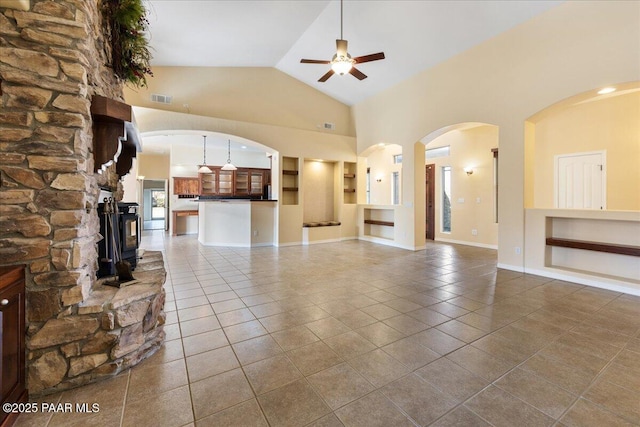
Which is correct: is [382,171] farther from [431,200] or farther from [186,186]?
[186,186]

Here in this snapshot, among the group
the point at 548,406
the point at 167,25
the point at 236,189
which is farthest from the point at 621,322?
the point at 236,189

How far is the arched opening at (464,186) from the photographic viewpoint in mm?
6883

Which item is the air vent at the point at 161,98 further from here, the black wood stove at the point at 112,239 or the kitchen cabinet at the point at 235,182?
the black wood stove at the point at 112,239

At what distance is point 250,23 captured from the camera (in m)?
5.13

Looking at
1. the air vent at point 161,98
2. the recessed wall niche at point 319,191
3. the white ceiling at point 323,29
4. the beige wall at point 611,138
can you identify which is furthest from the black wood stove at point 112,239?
the beige wall at point 611,138

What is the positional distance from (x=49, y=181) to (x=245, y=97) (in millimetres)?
5921

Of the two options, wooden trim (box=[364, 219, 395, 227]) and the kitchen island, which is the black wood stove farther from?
wooden trim (box=[364, 219, 395, 227])

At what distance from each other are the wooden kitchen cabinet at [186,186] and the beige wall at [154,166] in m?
2.08

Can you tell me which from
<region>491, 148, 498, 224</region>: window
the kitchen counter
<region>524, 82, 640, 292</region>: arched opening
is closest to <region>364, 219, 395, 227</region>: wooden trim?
<region>491, 148, 498, 224</region>: window

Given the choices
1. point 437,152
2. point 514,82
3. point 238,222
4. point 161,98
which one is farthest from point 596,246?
point 161,98

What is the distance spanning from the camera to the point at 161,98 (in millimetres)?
6102

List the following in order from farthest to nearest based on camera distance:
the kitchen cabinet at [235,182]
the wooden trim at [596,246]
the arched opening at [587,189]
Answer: the kitchen cabinet at [235,182] < the arched opening at [587,189] < the wooden trim at [596,246]

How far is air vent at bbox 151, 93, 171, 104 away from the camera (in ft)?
19.8

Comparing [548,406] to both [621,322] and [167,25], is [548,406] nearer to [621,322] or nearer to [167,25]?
[621,322]
